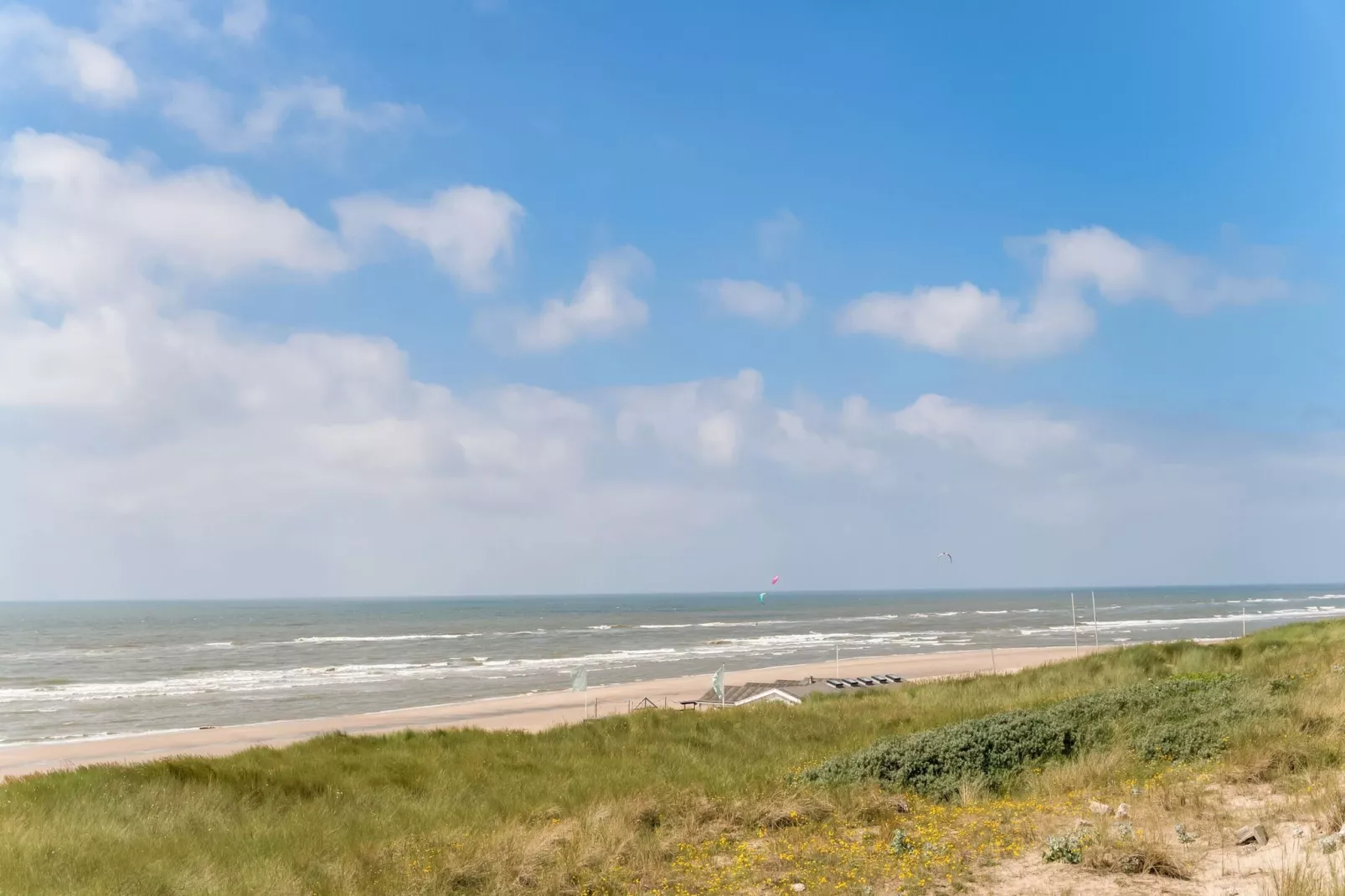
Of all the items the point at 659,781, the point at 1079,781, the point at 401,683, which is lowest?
the point at 401,683

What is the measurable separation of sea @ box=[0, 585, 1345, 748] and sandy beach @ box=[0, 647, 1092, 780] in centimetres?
291

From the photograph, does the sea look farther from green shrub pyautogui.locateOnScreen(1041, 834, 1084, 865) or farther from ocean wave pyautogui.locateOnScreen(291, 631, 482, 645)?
green shrub pyautogui.locateOnScreen(1041, 834, 1084, 865)

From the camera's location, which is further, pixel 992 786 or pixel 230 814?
pixel 230 814

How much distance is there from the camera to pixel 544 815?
12.3 metres

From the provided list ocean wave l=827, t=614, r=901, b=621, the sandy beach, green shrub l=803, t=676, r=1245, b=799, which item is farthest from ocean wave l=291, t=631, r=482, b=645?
green shrub l=803, t=676, r=1245, b=799

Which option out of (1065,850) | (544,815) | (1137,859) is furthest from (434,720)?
(1137,859)

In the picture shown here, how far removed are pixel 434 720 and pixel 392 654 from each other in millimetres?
40641

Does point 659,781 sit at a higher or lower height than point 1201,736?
lower

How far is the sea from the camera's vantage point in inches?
1789

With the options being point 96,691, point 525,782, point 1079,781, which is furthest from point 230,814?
point 96,691

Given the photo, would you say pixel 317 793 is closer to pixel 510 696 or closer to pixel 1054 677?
pixel 1054 677

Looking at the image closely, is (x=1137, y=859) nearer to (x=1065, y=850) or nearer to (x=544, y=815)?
(x=1065, y=850)

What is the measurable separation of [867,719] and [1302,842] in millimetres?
15625

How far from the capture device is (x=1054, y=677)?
2755 cm
